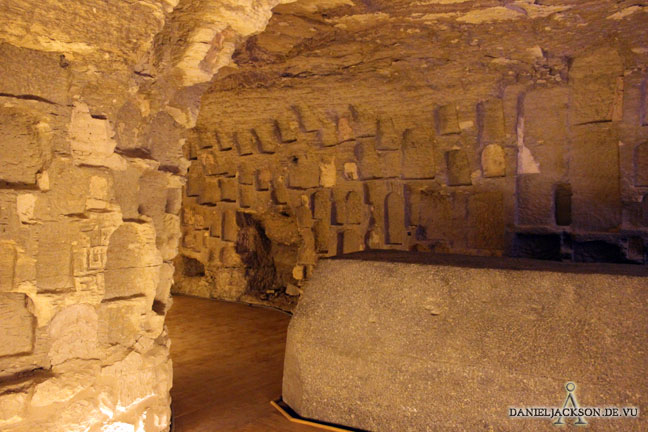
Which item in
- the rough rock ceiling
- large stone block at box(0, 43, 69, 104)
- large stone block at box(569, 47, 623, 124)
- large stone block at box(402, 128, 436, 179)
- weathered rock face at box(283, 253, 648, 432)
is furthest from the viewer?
large stone block at box(402, 128, 436, 179)

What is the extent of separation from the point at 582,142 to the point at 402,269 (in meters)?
2.38

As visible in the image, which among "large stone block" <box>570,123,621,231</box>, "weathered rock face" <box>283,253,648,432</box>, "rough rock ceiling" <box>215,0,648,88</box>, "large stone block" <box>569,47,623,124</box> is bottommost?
"weathered rock face" <box>283,253,648,432</box>

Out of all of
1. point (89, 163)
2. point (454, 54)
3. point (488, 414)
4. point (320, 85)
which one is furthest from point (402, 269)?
point (320, 85)

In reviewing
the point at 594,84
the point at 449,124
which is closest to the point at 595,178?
the point at 594,84

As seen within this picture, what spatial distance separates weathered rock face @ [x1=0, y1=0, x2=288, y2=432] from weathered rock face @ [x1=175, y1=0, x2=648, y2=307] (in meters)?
1.55

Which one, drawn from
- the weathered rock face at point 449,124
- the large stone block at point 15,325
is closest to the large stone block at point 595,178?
the weathered rock face at point 449,124

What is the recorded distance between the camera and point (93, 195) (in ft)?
8.23

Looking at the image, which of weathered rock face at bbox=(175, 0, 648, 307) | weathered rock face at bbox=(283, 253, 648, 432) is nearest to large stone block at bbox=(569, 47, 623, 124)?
weathered rock face at bbox=(175, 0, 648, 307)

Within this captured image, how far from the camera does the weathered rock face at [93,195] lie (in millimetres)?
2254

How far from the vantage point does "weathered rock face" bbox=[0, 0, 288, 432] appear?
7.39ft

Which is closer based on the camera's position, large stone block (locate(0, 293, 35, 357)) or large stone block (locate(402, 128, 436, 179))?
large stone block (locate(0, 293, 35, 357))

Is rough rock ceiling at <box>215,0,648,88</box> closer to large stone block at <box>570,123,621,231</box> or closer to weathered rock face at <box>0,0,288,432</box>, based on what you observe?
large stone block at <box>570,123,621,231</box>

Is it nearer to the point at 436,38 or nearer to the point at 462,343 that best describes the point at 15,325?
the point at 462,343

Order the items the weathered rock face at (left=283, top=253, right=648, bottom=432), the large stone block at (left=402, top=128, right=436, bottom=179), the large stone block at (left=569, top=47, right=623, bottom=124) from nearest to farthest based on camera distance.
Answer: the weathered rock face at (left=283, top=253, right=648, bottom=432), the large stone block at (left=569, top=47, right=623, bottom=124), the large stone block at (left=402, top=128, right=436, bottom=179)
